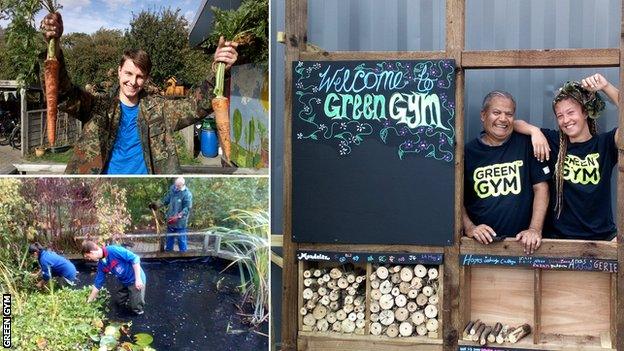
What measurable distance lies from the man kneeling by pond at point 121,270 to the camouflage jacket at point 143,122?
54 cm

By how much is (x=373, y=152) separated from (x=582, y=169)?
4.57 feet

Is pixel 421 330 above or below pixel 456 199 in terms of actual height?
below

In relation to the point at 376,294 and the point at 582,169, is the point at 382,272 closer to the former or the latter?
the point at 376,294

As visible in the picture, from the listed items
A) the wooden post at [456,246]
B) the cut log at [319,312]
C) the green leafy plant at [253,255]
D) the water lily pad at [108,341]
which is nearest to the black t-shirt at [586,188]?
the wooden post at [456,246]

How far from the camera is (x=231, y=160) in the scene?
625 centimetres

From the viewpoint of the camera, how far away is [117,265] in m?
6.31

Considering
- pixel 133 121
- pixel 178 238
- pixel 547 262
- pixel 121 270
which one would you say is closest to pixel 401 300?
pixel 547 262

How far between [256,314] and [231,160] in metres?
1.07

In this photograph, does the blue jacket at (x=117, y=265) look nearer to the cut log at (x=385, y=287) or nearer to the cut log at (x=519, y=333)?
the cut log at (x=385, y=287)

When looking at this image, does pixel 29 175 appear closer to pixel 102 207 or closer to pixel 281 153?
pixel 102 207

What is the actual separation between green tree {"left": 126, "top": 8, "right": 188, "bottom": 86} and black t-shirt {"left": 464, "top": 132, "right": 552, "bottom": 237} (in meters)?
2.11

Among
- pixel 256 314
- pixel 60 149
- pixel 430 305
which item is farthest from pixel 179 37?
pixel 430 305

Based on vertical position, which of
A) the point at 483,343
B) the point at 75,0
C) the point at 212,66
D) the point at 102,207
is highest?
the point at 75,0

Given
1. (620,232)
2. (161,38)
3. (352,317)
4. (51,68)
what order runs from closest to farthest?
1. (620,232)
2. (51,68)
3. (161,38)
4. (352,317)
